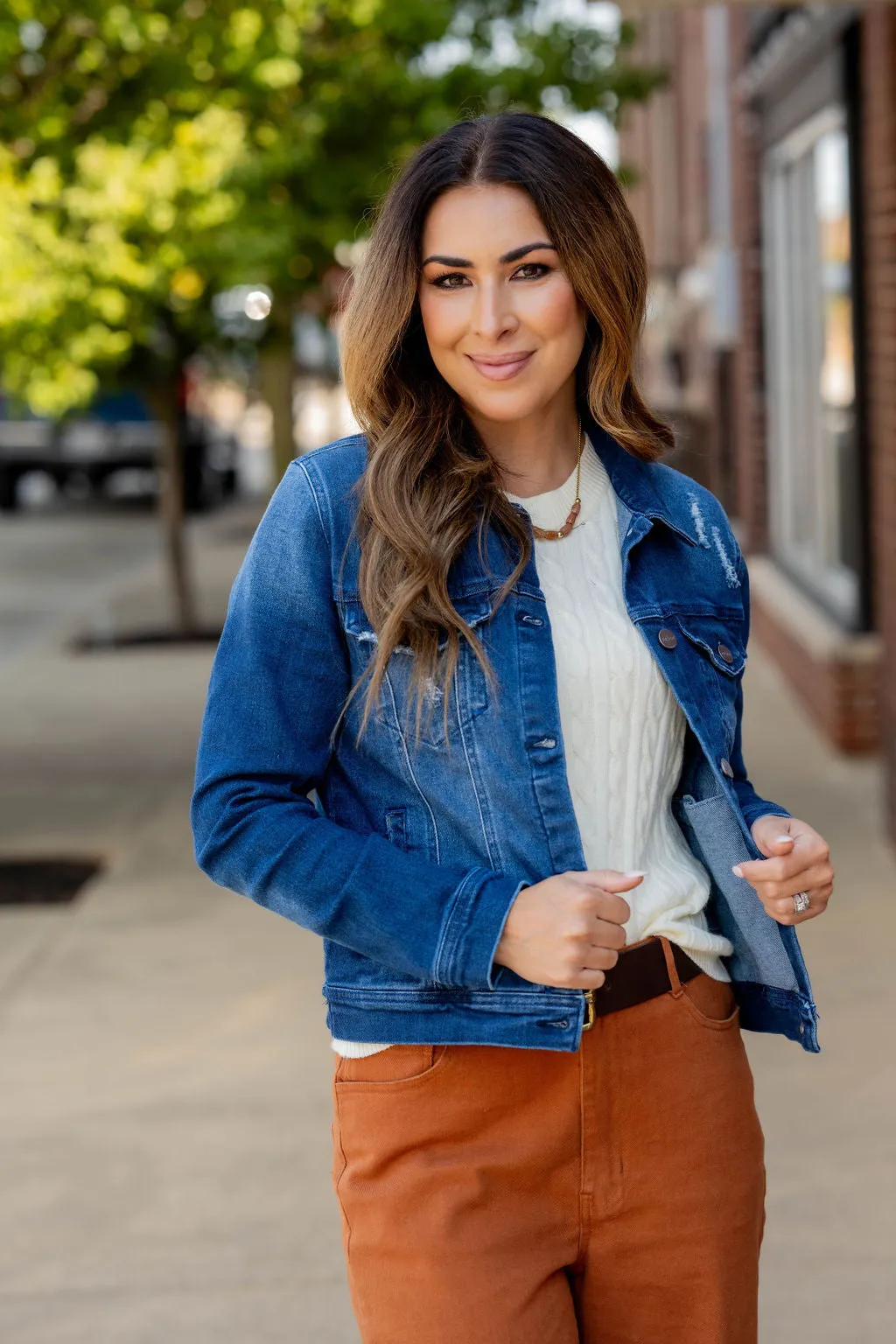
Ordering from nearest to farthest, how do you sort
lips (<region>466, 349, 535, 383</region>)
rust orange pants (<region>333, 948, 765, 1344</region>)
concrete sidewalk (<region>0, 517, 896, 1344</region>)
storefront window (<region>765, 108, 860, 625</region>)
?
rust orange pants (<region>333, 948, 765, 1344</region>) → lips (<region>466, 349, 535, 383</region>) → concrete sidewalk (<region>0, 517, 896, 1344</region>) → storefront window (<region>765, 108, 860, 625</region>)

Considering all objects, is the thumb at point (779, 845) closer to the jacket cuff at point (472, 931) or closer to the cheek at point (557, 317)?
the jacket cuff at point (472, 931)

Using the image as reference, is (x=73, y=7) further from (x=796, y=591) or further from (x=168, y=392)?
(x=168, y=392)

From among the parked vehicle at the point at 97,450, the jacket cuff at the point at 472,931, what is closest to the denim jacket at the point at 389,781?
the jacket cuff at the point at 472,931

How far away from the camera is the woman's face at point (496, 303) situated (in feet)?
6.38

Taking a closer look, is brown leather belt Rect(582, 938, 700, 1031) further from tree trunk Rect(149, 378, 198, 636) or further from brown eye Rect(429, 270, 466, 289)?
tree trunk Rect(149, 378, 198, 636)

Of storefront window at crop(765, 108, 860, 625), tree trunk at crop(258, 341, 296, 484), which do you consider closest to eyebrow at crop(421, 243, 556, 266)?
storefront window at crop(765, 108, 860, 625)

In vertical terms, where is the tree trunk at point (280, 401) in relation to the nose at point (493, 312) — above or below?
above

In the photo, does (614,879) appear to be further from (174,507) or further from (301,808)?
(174,507)

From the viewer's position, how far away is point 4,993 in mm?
5645

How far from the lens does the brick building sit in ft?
23.1

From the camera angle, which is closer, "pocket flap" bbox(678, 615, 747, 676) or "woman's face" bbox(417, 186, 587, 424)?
"woman's face" bbox(417, 186, 587, 424)

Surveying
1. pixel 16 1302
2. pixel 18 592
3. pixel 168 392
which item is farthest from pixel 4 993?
pixel 18 592

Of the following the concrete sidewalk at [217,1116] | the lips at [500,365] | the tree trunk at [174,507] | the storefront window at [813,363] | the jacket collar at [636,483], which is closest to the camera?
the lips at [500,365]

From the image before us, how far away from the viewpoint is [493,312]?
6.39ft
